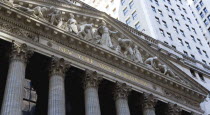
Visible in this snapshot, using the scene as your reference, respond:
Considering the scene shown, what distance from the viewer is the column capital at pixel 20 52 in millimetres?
23719

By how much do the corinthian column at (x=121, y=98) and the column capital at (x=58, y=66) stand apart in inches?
201

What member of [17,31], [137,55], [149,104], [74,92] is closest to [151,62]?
A: [137,55]

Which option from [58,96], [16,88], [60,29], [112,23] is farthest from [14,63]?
[112,23]

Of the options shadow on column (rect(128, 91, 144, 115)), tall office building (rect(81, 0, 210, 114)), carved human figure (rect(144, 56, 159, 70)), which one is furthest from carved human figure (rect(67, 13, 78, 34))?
tall office building (rect(81, 0, 210, 114))

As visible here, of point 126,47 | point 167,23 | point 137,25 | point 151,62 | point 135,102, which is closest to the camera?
point 135,102

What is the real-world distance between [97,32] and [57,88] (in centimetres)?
940

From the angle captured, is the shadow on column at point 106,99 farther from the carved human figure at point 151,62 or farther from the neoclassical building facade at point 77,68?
the carved human figure at point 151,62

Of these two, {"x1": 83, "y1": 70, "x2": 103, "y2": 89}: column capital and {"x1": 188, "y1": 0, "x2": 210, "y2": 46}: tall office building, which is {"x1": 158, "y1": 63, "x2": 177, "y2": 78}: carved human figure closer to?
{"x1": 83, "y1": 70, "x2": 103, "y2": 89}: column capital

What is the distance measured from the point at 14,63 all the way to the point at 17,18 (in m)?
3.90

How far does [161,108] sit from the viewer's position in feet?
107

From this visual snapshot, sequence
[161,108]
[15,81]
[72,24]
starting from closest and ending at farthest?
[15,81]
[72,24]
[161,108]

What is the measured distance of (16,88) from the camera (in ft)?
71.9

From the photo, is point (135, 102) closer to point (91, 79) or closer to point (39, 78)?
point (91, 79)

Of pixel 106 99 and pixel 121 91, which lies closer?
pixel 121 91
